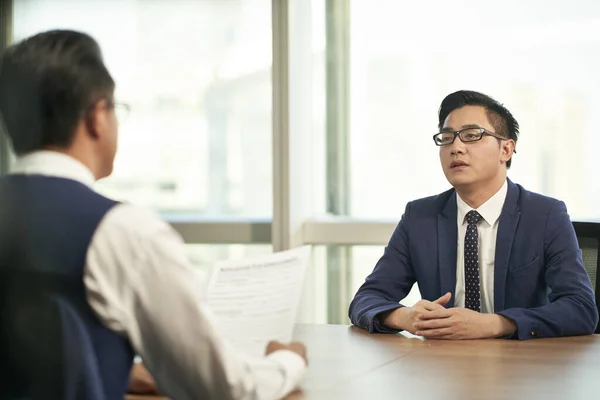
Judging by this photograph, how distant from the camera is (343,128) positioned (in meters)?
4.48

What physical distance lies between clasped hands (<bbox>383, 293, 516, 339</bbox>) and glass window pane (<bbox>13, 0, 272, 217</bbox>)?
7.48 feet

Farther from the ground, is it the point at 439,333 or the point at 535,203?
the point at 535,203

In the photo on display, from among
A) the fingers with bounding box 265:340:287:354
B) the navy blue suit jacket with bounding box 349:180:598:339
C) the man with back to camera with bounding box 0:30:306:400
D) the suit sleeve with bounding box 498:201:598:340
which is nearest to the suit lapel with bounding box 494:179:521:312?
the navy blue suit jacket with bounding box 349:180:598:339

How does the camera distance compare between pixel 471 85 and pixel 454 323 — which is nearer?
pixel 454 323

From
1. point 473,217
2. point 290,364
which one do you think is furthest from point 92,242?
point 473,217

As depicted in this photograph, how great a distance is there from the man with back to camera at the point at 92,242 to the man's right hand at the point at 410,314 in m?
1.05

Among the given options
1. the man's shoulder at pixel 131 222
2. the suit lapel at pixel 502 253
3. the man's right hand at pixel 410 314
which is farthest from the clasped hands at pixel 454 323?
the man's shoulder at pixel 131 222

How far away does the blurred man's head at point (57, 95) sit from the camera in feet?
4.10

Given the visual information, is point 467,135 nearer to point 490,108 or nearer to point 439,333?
point 490,108

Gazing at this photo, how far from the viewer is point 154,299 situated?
1195mm

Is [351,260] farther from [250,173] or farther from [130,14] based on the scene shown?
[130,14]

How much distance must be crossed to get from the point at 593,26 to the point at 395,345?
261cm

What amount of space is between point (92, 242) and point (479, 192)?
1881 mm

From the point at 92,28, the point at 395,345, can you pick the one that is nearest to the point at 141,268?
the point at 395,345
